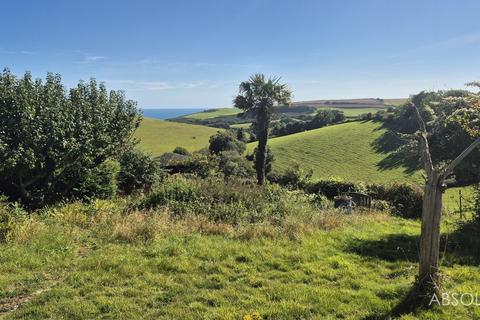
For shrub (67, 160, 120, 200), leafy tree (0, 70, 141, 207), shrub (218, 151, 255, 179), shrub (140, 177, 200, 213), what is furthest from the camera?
shrub (218, 151, 255, 179)

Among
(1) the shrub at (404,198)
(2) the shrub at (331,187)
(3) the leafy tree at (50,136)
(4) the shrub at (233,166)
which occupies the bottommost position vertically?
(4) the shrub at (233,166)

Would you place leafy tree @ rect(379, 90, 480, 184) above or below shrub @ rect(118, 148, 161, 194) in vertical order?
above

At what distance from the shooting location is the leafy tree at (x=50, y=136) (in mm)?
11711

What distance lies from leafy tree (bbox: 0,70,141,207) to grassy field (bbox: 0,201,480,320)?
14.6 ft

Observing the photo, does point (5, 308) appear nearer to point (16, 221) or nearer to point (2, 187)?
point (16, 221)

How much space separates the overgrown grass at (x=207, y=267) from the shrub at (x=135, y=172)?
1023 centimetres

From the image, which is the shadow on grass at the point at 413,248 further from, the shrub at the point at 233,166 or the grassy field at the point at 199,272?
the shrub at the point at 233,166

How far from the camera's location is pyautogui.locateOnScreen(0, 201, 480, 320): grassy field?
4.55 m

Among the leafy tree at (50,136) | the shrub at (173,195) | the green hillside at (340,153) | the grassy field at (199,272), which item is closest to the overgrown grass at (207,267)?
the grassy field at (199,272)

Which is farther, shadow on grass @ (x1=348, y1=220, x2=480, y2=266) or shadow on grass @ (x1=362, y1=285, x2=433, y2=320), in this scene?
shadow on grass @ (x1=348, y1=220, x2=480, y2=266)

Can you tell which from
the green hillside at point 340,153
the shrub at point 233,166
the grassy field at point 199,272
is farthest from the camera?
the green hillside at point 340,153

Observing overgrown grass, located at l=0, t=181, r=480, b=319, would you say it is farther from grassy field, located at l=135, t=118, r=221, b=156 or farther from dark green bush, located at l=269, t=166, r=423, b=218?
grassy field, located at l=135, t=118, r=221, b=156

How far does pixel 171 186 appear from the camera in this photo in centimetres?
1076

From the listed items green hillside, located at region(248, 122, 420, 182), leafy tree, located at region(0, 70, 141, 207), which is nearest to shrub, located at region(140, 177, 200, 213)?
leafy tree, located at region(0, 70, 141, 207)
